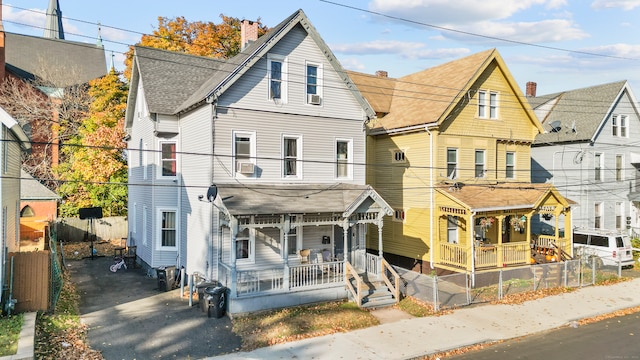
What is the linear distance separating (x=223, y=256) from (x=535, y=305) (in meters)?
12.2

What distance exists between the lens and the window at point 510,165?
2406 cm

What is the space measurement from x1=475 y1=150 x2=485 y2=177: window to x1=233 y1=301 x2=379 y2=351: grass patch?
36.9 feet

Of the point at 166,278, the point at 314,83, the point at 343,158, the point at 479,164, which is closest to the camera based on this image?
the point at 166,278

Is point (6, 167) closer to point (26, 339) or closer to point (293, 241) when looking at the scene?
point (26, 339)

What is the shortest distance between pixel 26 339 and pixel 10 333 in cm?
76

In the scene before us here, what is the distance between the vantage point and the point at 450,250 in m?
20.2

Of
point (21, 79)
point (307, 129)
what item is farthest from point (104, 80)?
point (307, 129)

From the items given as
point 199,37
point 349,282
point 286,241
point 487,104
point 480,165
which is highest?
point 199,37

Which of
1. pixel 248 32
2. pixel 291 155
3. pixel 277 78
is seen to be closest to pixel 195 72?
pixel 248 32

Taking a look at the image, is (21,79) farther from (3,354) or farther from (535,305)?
(535,305)

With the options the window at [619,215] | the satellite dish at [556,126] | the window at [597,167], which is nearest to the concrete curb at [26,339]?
the satellite dish at [556,126]

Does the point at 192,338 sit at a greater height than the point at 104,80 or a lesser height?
lesser

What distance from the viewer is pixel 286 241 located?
1544 cm

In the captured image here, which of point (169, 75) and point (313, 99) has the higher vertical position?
point (169, 75)
